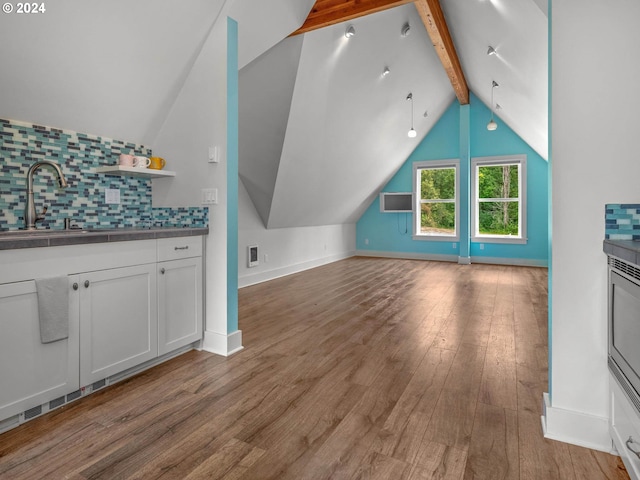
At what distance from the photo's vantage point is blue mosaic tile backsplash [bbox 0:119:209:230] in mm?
2201

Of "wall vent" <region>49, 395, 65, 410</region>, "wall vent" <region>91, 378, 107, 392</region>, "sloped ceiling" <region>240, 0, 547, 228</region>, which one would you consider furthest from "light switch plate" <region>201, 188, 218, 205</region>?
"sloped ceiling" <region>240, 0, 547, 228</region>

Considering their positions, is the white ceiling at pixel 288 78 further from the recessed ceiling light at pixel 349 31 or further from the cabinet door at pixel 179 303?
the cabinet door at pixel 179 303

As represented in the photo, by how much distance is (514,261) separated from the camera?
276 inches

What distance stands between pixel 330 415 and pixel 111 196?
2266mm

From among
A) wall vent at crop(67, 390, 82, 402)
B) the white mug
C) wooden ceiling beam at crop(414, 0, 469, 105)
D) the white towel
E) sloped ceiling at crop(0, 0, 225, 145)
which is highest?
wooden ceiling beam at crop(414, 0, 469, 105)

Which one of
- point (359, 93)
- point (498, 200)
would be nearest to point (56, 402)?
point (359, 93)

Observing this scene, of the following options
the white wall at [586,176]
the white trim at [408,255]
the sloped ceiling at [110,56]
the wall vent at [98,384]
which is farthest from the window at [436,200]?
the wall vent at [98,384]

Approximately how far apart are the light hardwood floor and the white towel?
1.40 ft

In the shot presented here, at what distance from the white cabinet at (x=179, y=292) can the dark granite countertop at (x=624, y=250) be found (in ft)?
7.92

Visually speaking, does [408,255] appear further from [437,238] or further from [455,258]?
[455,258]

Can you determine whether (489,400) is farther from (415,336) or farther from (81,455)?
(81,455)

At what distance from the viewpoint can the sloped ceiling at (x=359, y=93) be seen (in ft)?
11.8

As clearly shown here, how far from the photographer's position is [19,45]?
1.99 meters

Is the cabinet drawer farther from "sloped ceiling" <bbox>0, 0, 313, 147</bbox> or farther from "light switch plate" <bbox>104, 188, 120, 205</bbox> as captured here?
"sloped ceiling" <bbox>0, 0, 313, 147</bbox>
